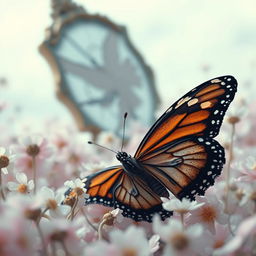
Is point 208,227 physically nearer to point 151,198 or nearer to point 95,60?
point 151,198

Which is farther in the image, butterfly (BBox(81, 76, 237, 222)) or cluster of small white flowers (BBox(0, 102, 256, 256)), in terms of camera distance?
butterfly (BBox(81, 76, 237, 222))

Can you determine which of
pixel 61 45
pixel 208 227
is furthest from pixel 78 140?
pixel 208 227

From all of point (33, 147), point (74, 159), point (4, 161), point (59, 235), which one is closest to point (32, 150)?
point (33, 147)

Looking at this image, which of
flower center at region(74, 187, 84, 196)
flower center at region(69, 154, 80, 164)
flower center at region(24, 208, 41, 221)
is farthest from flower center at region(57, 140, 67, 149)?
flower center at region(24, 208, 41, 221)

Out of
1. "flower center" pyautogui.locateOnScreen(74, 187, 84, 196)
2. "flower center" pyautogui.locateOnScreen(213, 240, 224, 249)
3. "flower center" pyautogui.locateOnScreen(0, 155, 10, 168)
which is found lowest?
"flower center" pyautogui.locateOnScreen(213, 240, 224, 249)

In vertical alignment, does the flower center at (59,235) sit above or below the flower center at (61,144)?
below

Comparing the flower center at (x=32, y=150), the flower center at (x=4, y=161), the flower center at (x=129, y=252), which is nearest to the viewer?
the flower center at (x=129, y=252)

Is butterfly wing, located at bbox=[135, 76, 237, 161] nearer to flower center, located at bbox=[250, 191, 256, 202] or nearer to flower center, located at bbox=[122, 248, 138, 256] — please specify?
flower center, located at bbox=[250, 191, 256, 202]

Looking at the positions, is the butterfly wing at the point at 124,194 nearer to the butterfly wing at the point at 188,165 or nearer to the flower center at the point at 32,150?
the butterfly wing at the point at 188,165

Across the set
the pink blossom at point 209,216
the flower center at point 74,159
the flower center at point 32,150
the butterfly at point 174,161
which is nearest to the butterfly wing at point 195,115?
the butterfly at point 174,161
